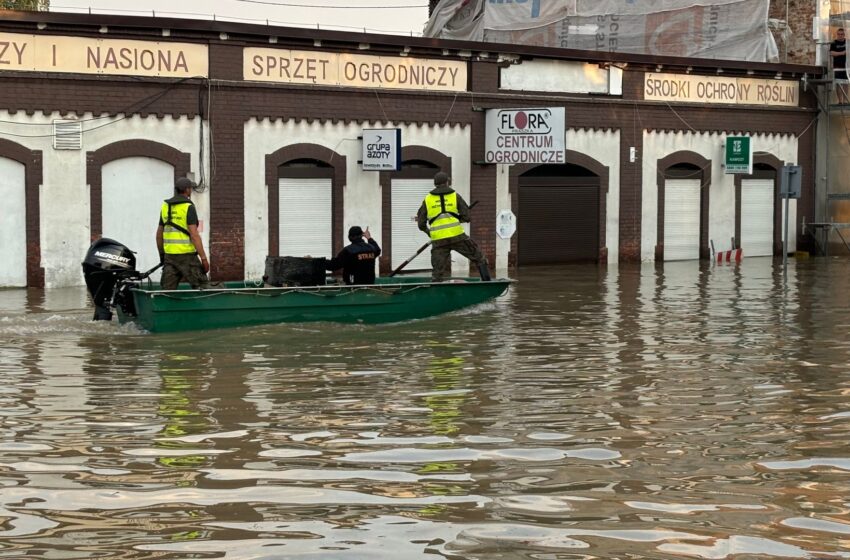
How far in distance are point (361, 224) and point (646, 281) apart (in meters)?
6.00

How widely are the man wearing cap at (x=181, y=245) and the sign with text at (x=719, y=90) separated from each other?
18.5 meters

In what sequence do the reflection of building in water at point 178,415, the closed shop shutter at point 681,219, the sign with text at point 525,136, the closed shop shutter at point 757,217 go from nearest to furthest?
1. the reflection of building in water at point 178,415
2. the sign with text at point 525,136
3. the closed shop shutter at point 681,219
4. the closed shop shutter at point 757,217

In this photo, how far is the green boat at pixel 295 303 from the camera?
676 inches

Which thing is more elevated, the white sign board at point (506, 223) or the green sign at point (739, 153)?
the green sign at point (739, 153)

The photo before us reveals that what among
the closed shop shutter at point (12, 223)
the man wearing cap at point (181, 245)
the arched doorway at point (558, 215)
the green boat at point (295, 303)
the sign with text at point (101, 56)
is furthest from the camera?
the arched doorway at point (558, 215)

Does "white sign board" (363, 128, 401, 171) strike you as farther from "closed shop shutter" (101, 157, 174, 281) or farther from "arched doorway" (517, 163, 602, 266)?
"arched doorway" (517, 163, 602, 266)

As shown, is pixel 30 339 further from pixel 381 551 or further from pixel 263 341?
pixel 381 551

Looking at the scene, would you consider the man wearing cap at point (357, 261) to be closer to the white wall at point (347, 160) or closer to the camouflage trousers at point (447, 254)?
the camouflage trousers at point (447, 254)

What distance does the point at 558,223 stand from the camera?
3247cm

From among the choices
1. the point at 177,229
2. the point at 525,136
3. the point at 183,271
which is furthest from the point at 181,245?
the point at 525,136

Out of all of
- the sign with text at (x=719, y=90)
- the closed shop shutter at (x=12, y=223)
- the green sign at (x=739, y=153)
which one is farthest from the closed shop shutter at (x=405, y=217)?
the green sign at (x=739, y=153)

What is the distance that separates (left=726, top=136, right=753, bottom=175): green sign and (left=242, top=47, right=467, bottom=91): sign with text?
8358 mm

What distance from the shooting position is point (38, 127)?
24703 millimetres

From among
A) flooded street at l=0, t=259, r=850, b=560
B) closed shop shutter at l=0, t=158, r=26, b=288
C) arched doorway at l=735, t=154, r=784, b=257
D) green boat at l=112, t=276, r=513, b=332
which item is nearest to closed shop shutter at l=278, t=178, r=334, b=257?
closed shop shutter at l=0, t=158, r=26, b=288
